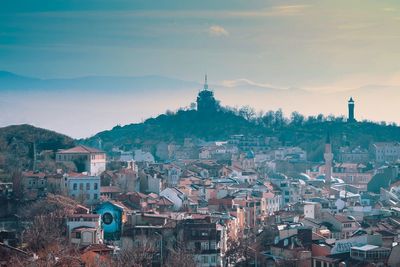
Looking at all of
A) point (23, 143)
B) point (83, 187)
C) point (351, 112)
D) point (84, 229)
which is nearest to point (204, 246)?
point (84, 229)

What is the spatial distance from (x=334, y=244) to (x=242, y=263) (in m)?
1.87

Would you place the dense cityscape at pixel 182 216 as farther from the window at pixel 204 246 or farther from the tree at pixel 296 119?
the tree at pixel 296 119

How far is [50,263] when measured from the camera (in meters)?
17.0

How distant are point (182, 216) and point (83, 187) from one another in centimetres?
413

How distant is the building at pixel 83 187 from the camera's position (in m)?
27.3

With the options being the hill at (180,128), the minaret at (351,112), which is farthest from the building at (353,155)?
the hill at (180,128)

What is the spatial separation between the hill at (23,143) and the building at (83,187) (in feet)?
11.8

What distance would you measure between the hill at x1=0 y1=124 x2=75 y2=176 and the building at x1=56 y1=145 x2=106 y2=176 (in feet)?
3.42

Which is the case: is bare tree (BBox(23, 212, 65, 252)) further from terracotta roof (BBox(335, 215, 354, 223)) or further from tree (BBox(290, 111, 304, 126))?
tree (BBox(290, 111, 304, 126))

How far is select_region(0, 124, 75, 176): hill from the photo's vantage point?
104 feet

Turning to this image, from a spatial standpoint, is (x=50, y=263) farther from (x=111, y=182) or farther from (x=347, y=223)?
(x=111, y=182)

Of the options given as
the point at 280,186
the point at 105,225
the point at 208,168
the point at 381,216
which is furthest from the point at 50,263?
the point at 208,168

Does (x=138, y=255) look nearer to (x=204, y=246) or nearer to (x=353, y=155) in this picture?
(x=204, y=246)

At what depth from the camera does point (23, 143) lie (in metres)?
33.4
